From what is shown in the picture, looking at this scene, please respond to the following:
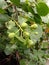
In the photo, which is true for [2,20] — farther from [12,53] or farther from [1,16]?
[12,53]

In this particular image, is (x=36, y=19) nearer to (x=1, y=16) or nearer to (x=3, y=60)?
(x=1, y=16)

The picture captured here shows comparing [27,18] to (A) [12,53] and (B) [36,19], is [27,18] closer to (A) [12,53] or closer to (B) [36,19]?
(B) [36,19]

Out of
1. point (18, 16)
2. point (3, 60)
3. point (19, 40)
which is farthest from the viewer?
point (3, 60)

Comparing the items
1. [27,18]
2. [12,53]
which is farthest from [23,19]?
[12,53]

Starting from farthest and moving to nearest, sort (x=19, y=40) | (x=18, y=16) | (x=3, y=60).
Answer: (x=3, y=60) < (x=18, y=16) < (x=19, y=40)

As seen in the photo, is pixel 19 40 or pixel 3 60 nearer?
pixel 19 40

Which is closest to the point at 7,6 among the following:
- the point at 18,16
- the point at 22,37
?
the point at 18,16

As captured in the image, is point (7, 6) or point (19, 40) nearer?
point (19, 40)

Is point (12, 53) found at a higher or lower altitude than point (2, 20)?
lower

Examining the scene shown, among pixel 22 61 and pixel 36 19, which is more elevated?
pixel 36 19
